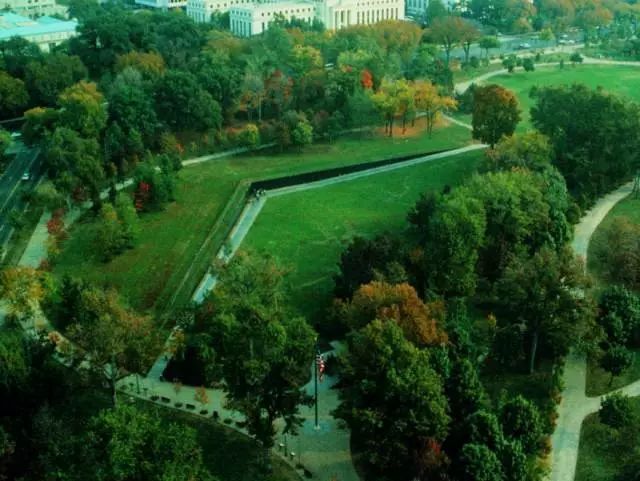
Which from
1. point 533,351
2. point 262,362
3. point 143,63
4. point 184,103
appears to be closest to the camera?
point 262,362

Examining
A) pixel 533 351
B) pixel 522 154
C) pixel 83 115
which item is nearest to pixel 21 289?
pixel 533 351

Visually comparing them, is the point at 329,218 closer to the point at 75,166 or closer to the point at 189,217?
the point at 189,217

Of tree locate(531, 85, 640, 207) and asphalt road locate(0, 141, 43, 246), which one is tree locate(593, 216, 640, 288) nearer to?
tree locate(531, 85, 640, 207)

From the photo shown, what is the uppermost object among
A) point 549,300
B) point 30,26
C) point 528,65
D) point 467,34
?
point 30,26

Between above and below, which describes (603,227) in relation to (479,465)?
above

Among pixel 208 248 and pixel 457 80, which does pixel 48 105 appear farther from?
pixel 457 80

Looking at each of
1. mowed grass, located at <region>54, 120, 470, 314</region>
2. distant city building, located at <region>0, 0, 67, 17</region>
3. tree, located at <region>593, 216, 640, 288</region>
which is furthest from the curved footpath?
distant city building, located at <region>0, 0, 67, 17</region>

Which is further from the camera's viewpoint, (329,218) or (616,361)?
(329,218)
